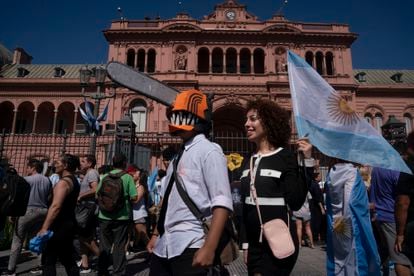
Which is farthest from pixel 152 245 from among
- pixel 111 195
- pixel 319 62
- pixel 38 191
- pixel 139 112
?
pixel 319 62

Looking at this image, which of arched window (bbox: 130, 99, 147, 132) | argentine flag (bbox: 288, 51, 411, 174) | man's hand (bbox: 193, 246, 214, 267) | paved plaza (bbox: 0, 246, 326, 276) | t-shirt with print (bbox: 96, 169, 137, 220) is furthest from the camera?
arched window (bbox: 130, 99, 147, 132)

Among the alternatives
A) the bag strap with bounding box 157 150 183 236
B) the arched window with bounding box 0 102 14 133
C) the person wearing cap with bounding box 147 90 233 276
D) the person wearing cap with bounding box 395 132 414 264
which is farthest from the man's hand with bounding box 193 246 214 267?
the arched window with bounding box 0 102 14 133

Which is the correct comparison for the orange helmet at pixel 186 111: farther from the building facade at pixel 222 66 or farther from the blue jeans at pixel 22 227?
the building facade at pixel 222 66

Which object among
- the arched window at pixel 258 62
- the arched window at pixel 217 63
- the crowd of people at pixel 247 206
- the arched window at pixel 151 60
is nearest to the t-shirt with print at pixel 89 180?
the crowd of people at pixel 247 206

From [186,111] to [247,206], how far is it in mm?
1033

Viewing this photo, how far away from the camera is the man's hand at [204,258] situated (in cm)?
172

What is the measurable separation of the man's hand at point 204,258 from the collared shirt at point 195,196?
0.64 feet

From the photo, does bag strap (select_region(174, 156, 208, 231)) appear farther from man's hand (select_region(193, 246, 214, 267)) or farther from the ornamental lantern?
the ornamental lantern

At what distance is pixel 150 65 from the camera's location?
25.9 meters

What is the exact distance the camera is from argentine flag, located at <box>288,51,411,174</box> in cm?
265

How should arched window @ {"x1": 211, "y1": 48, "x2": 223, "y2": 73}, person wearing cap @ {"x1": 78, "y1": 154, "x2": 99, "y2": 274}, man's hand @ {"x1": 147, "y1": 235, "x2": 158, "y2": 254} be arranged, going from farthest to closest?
1. arched window @ {"x1": 211, "y1": 48, "x2": 223, "y2": 73}
2. person wearing cap @ {"x1": 78, "y1": 154, "x2": 99, "y2": 274}
3. man's hand @ {"x1": 147, "y1": 235, "x2": 158, "y2": 254}

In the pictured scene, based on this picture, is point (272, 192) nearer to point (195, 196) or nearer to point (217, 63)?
point (195, 196)

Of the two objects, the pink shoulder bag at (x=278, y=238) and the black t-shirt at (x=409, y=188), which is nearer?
the pink shoulder bag at (x=278, y=238)

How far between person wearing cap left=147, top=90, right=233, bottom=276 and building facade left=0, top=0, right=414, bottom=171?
19921mm
